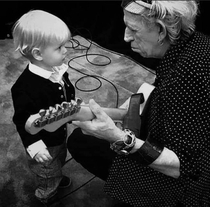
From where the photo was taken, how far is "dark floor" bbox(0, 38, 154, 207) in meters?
1.43

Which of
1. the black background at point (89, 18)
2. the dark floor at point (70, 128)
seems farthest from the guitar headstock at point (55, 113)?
the black background at point (89, 18)

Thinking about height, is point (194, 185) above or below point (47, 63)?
below

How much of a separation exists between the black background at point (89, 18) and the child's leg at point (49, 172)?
1548 mm

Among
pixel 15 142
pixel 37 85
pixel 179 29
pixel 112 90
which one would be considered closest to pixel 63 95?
pixel 37 85

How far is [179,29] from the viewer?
943mm

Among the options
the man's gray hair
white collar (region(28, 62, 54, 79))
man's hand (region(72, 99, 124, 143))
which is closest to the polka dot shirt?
the man's gray hair

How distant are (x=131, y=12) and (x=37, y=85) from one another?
0.40 meters

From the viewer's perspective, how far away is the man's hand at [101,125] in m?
0.90

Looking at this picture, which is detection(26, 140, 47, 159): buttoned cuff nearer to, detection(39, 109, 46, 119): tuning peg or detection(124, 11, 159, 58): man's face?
detection(39, 109, 46, 119): tuning peg

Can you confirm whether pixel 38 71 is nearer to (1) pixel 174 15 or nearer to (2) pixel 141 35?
(2) pixel 141 35

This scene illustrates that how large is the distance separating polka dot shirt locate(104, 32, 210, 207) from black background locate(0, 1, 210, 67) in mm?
1631

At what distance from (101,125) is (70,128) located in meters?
0.96

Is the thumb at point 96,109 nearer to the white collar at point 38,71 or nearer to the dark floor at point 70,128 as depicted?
the white collar at point 38,71

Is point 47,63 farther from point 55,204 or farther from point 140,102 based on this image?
point 55,204
